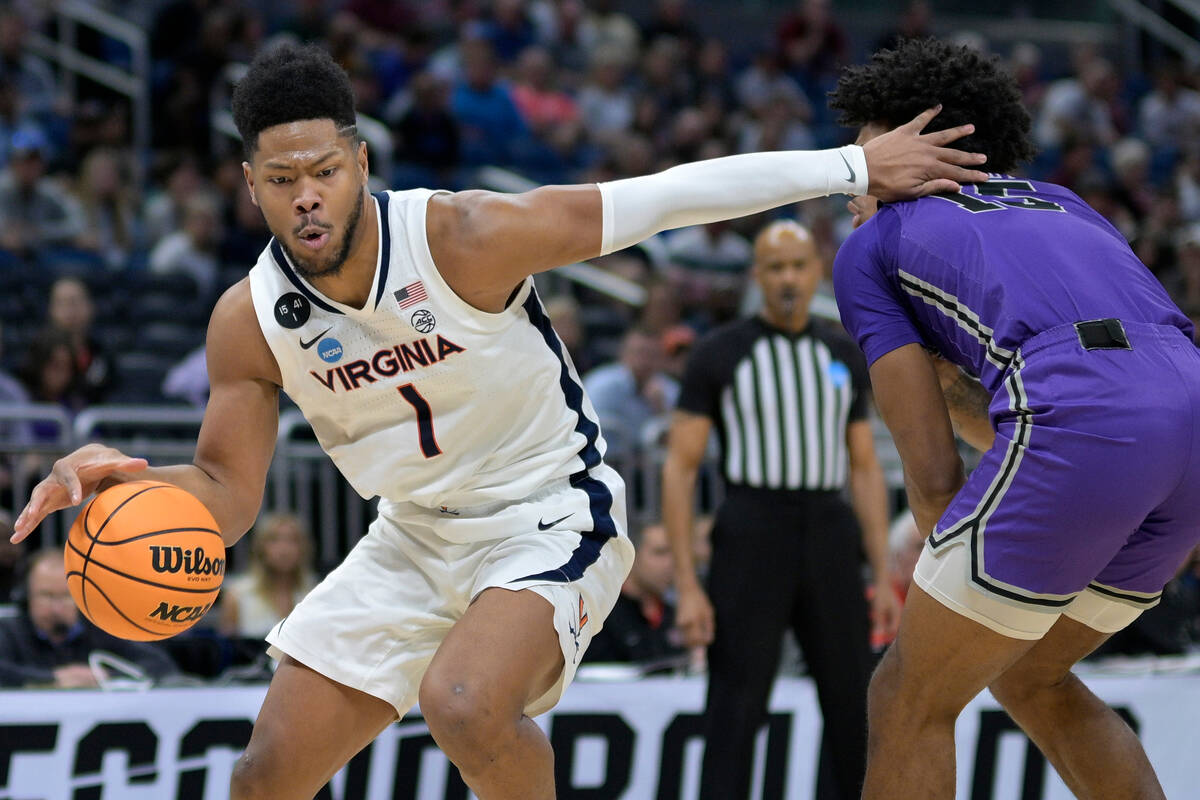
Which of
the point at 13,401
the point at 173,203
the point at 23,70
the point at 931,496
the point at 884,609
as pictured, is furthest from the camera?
the point at 23,70

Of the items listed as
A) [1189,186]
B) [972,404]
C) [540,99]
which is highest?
[540,99]

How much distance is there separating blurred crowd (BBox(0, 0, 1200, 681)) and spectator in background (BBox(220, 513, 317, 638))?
3 centimetres

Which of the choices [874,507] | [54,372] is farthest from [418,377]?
[54,372]

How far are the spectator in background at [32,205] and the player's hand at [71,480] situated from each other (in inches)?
263

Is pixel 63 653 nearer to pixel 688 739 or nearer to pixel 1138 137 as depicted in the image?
pixel 688 739

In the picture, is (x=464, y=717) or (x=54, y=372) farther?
(x=54, y=372)

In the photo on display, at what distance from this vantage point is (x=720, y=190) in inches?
151

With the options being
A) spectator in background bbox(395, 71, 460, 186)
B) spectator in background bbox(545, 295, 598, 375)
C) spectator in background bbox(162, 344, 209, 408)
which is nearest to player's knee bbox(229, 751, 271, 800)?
spectator in background bbox(162, 344, 209, 408)

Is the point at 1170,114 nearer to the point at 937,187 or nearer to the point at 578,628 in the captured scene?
the point at 937,187

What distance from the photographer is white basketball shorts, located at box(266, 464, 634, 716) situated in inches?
153

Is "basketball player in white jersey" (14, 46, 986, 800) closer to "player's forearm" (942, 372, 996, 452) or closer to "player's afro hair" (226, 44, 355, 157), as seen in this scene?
"player's afro hair" (226, 44, 355, 157)

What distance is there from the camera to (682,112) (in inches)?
523

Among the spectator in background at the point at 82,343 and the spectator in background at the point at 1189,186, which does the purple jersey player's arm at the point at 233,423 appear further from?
the spectator in background at the point at 1189,186

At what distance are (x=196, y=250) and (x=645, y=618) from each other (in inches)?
187
